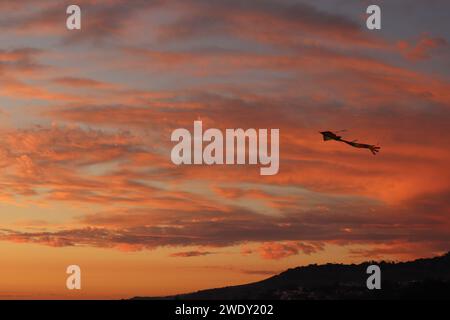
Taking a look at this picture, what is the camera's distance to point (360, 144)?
87750mm
